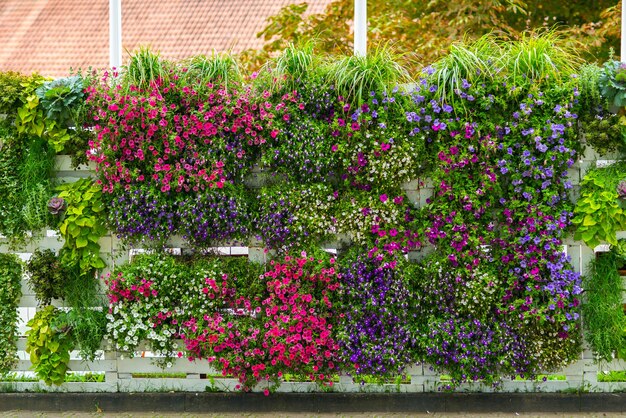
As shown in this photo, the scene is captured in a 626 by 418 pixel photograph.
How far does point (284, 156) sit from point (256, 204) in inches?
18.0

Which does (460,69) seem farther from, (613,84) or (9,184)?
(9,184)

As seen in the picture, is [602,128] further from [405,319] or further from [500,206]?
[405,319]

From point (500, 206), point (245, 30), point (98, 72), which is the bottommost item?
point (500, 206)

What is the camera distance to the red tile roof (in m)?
10.6

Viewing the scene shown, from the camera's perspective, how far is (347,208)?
5.52 metres

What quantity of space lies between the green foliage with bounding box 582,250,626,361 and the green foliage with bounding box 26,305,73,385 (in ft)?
13.8

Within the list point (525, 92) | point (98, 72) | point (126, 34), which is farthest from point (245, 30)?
point (525, 92)

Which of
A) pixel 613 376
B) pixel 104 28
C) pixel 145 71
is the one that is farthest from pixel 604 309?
pixel 104 28

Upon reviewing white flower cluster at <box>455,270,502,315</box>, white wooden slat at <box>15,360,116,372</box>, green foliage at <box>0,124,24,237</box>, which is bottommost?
white wooden slat at <box>15,360,116,372</box>

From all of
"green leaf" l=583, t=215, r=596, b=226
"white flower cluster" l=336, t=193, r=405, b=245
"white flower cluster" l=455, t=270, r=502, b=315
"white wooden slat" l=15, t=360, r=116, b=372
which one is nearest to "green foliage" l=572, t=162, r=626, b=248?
"green leaf" l=583, t=215, r=596, b=226

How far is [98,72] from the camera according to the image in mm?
5750

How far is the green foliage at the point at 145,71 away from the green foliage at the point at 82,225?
0.91 m

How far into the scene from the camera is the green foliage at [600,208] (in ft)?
17.5

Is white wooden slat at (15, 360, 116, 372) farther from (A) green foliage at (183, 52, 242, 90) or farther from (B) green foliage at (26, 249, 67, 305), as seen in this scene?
(A) green foliage at (183, 52, 242, 90)
